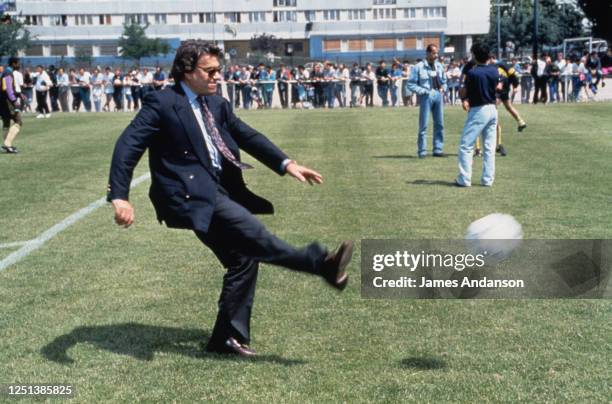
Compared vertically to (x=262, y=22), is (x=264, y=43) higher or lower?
lower

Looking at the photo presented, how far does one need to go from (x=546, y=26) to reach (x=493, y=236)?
293 feet

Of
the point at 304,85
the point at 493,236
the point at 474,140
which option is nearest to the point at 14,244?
the point at 493,236

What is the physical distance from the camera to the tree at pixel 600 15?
71963 millimetres

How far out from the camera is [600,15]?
7369 cm

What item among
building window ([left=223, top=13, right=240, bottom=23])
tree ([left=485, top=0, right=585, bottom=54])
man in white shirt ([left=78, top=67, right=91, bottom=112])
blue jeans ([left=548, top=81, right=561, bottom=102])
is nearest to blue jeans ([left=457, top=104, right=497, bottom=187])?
blue jeans ([left=548, top=81, right=561, bottom=102])

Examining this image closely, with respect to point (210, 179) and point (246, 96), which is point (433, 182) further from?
point (246, 96)

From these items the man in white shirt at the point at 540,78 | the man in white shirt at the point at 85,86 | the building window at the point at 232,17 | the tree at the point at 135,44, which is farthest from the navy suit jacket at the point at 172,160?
the building window at the point at 232,17

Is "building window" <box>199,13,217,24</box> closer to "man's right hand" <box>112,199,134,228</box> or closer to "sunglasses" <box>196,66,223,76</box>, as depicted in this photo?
"sunglasses" <box>196,66,223,76</box>

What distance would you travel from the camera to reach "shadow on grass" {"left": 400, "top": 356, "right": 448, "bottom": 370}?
16.9 feet

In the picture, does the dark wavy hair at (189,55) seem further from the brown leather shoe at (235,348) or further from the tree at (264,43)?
the tree at (264,43)

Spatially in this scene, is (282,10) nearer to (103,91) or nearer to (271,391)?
(103,91)

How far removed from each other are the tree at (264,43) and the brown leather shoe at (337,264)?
103 m

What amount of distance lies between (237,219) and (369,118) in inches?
926

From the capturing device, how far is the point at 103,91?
124 ft
